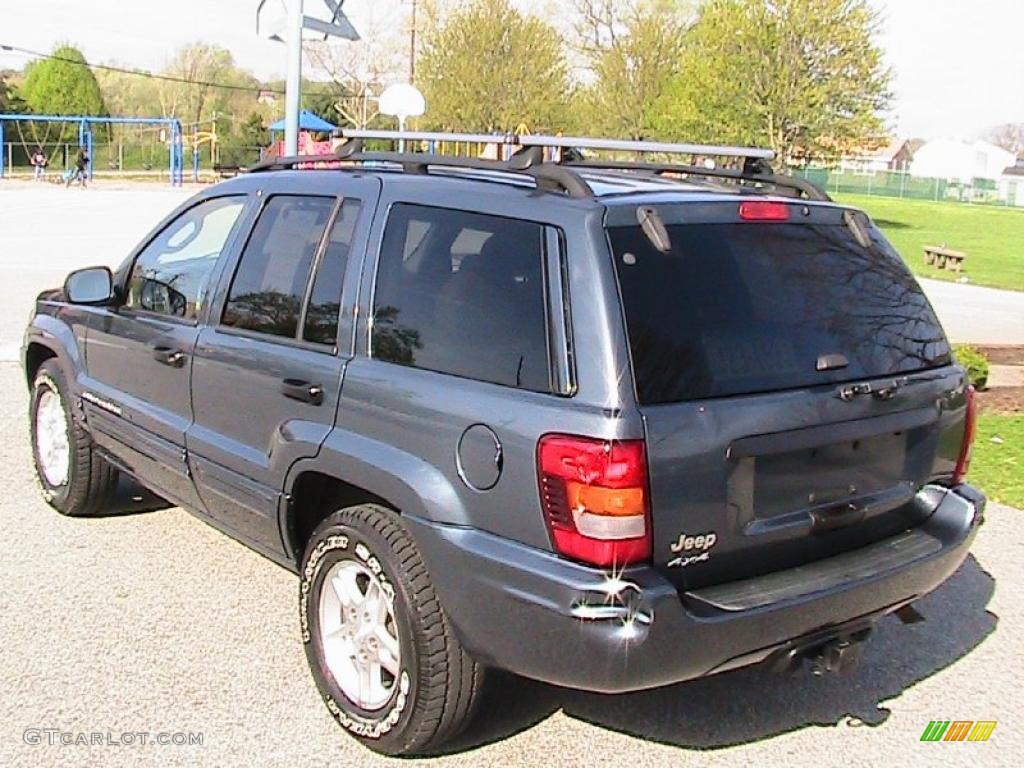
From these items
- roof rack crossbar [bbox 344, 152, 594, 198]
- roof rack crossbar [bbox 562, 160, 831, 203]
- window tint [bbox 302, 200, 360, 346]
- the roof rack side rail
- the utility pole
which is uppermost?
the utility pole

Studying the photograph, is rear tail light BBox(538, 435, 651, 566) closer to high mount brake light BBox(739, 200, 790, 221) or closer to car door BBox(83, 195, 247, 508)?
high mount brake light BBox(739, 200, 790, 221)

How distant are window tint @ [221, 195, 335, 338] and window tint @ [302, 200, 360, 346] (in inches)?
3.0

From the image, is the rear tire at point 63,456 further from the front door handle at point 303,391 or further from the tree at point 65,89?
the tree at point 65,89

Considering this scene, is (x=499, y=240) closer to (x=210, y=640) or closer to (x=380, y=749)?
(x=380, y=749)

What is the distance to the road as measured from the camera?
13234mm

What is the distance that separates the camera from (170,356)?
183 inches

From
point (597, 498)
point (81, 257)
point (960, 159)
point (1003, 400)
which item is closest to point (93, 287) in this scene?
point (597, 498)

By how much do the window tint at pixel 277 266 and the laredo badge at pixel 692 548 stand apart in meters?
1.64

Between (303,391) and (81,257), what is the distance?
1538 centimetres

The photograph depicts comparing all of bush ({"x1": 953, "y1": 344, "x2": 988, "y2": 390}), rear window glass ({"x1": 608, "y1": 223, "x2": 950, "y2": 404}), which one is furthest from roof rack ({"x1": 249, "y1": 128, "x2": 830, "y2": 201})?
bush ({"x1": 953, "y1": 344, "x2": 988, "y2": 390})

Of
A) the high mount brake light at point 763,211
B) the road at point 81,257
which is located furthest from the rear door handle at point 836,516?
the road at point 81,257

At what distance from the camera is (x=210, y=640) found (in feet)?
14.3

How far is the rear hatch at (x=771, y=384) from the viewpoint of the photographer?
313cm

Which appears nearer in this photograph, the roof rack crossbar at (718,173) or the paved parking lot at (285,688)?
the paved parking lot at (285,688)
